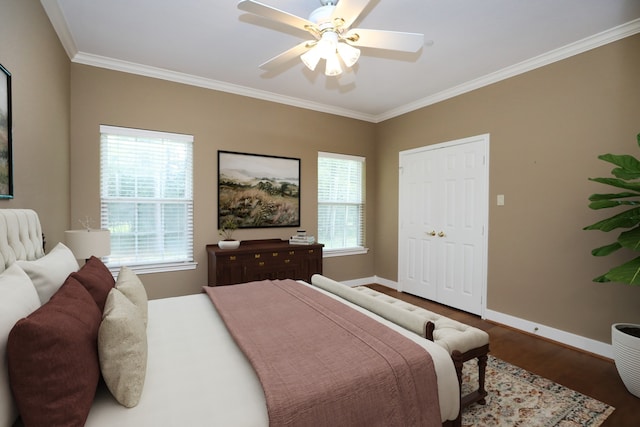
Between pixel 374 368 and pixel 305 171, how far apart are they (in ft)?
11.3

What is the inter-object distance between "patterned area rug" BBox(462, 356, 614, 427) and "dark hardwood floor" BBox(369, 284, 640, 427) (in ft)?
0.29

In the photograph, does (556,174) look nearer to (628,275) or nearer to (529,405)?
(628,275)

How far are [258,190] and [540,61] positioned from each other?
3453 mm

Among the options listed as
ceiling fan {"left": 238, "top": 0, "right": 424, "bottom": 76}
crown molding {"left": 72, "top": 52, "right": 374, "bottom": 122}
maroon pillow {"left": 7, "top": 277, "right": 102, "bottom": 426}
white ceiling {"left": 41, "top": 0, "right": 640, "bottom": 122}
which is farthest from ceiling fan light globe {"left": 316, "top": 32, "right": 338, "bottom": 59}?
crown molding {"left": 72, "top": 52, "right": 374, "bottom": 122}

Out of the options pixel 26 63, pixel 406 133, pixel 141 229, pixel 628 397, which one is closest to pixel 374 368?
pixel 628 397

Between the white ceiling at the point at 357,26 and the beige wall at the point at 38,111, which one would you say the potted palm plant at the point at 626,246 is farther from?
the beige wall at the point at 38,111

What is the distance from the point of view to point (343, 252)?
4.83m

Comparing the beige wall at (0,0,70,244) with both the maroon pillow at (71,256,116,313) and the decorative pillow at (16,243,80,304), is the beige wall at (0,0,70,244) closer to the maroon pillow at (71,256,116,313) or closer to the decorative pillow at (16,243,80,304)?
the decorative pillow at (16,243,80,304)

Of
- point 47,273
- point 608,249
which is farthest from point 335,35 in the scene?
point 608,249

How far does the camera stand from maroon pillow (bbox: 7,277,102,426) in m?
0.89

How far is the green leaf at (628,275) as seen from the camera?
1.92m

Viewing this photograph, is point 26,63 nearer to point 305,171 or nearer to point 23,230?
point 23,230

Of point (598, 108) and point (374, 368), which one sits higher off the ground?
point (598, 108)

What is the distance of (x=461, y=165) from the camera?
12.6ft
